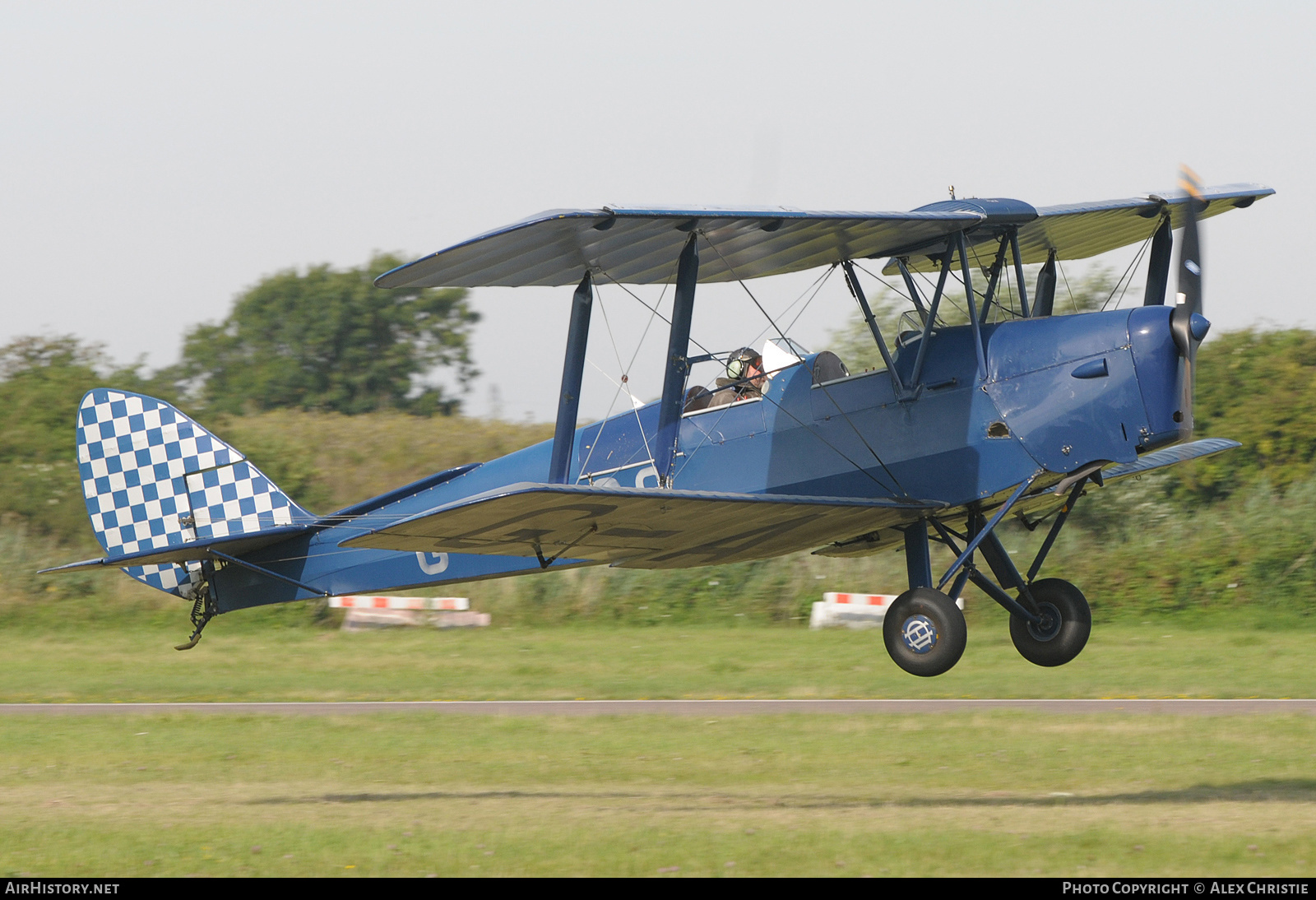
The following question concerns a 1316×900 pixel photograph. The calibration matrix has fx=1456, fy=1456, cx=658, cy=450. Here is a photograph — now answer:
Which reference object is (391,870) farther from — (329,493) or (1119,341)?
(329,493)

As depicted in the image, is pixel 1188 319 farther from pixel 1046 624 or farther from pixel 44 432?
pixel 44 432

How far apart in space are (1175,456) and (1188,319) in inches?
95.3

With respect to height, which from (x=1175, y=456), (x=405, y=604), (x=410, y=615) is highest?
(x=1175, y=456)

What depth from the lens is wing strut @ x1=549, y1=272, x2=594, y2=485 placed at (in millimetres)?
9359

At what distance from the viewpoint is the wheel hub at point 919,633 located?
346 inches

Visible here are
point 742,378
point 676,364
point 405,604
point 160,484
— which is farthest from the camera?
point 405,604

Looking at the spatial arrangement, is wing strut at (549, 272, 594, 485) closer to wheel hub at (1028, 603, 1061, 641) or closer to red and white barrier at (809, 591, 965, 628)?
wheel hub at (1028, 603, 1061, 641)

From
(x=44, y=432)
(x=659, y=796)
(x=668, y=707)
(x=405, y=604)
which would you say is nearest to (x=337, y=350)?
(x=44, y=432)

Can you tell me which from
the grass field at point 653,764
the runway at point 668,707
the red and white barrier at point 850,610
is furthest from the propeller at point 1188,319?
the red and white barrier at point 850,610

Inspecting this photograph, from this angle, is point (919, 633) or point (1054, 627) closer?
point (919, 633)

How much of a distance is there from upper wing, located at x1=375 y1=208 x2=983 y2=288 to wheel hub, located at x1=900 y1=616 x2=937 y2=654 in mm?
2464

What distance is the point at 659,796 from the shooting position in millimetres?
10930

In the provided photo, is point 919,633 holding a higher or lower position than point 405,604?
higher

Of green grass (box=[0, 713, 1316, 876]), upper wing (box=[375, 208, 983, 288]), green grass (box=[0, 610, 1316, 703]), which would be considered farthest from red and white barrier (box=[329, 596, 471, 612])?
upper wing (box=[375, 208, 983, 288])
